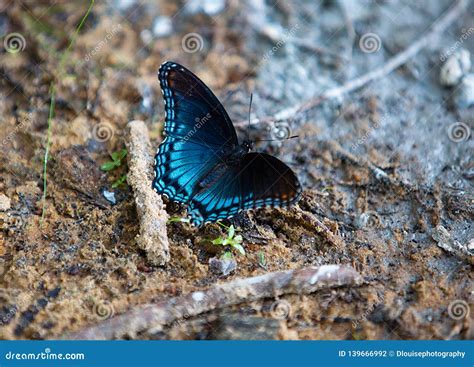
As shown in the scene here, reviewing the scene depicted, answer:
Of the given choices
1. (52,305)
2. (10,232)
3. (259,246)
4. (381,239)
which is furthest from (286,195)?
(10,232)

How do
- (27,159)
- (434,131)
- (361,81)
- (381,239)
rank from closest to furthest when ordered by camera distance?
(381,239) < (27,159) < (434,131) < (361,81)

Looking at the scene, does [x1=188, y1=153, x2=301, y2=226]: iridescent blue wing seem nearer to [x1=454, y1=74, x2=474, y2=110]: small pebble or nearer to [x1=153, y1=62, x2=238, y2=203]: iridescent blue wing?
[x1=153, y1=62, x2=238, y2=203]: iridescent blue wing

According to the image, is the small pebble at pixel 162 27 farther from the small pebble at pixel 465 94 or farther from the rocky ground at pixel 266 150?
the small pebble at pixel 465 94

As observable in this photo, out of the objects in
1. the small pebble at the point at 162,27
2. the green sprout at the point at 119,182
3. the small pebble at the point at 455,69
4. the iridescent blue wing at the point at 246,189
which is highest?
the small pebble at the point at 162,27

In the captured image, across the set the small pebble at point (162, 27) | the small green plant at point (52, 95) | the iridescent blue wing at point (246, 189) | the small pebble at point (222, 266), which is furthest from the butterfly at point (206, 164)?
the small pebble at point (162, 27)

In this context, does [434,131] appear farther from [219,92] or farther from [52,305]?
[52,305]

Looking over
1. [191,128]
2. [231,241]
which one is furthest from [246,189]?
[191,128]

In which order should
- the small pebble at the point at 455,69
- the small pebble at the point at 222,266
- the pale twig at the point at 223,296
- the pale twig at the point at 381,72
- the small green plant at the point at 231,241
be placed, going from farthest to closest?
the small pebble at the point at 455,69
the pale twig at the point at 381,72
the small green plant at the point at 231,241
the small pebble at the point at 222,266
the pale twig at the point at 223,296
